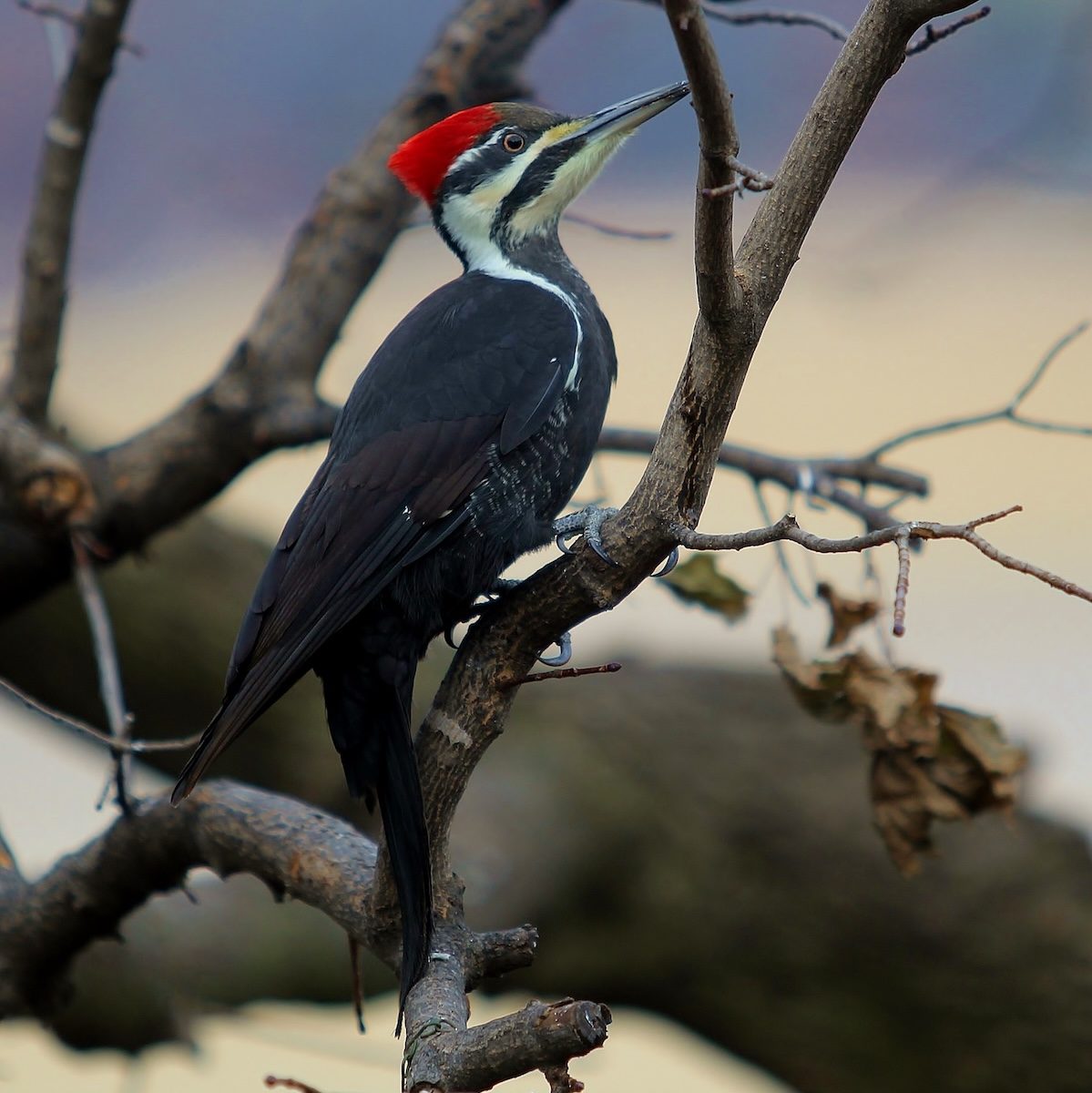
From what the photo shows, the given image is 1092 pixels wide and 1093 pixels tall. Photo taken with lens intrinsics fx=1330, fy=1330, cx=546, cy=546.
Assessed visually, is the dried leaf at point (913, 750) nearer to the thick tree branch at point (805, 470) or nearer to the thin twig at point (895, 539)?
the thick tree branch at point (805, 470)

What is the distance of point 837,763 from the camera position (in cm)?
340

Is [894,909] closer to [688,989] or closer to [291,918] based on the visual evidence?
[688,989]

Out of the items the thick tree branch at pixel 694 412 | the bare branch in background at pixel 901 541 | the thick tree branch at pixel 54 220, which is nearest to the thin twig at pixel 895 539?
the bare branch in background at pixel 901 541

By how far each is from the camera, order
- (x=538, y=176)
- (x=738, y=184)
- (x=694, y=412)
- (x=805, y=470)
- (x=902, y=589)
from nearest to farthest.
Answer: (x=902, y=589) → (x=738, y=184) → (x=694, y=412) → (x=538, y=176) → (x=805, y=470)

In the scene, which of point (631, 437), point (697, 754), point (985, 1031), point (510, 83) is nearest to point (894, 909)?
point (985, 1031)

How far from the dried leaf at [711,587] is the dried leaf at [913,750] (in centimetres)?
27

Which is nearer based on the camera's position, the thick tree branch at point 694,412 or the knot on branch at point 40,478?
the thick tree branch at point 694,412

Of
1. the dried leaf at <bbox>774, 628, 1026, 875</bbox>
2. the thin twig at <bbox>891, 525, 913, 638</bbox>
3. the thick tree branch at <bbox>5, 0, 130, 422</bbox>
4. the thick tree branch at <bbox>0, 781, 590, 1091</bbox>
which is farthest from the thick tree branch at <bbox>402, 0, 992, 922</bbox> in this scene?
the thick tree branch at <bbox>5, 0, 130, 422</bbox>

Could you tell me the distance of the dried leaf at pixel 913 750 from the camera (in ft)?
6.93

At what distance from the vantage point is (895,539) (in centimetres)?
115

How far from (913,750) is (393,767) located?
89 centimetres

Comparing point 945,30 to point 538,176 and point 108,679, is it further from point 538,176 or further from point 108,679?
point 108,679

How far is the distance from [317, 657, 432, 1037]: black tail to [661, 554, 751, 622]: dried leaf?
73cm

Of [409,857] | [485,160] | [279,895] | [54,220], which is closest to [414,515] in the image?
[409,857]
